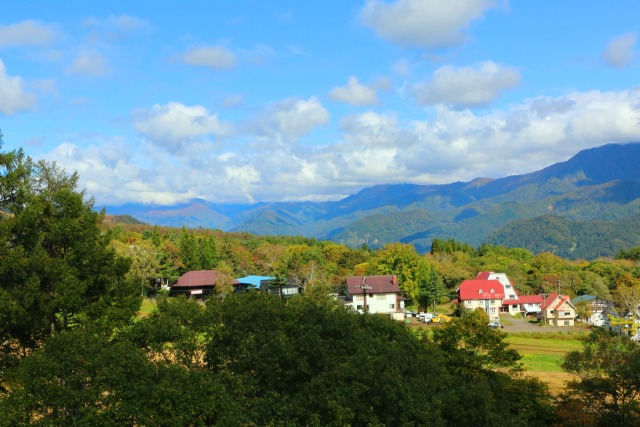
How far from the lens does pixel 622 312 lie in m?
66.8

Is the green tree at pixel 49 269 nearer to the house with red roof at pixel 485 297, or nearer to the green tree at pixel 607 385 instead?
the green tree at pixel 607 385

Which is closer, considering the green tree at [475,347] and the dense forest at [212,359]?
the dense forest at [212,359]

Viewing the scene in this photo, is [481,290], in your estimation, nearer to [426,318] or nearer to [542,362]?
[426,318]

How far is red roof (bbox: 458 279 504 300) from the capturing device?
7481cm

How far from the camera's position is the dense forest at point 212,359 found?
14898 mm

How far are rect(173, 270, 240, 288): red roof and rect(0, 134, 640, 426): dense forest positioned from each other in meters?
47.9

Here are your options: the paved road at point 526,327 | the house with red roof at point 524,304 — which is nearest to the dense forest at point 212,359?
the paved road at point 526,327

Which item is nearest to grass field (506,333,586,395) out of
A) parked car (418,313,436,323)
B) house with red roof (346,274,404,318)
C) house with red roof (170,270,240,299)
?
parked car (418,313,436,323)

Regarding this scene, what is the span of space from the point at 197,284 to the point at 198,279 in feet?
3.43

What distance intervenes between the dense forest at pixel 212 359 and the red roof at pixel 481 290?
50.5 meters

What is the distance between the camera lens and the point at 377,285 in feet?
228

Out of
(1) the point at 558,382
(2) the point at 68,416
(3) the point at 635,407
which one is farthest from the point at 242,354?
(1) the point at 558,382

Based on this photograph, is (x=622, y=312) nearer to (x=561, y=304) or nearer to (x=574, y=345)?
(x=561, y=304)

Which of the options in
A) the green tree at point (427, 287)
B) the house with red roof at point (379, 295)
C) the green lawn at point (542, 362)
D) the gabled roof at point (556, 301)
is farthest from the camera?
the green tree at point (427, 287)
